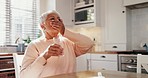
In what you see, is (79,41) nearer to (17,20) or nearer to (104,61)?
(104,61)

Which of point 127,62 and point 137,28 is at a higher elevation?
point 137,28

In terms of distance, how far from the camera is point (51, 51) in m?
1.22

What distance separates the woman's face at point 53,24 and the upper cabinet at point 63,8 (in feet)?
8.67

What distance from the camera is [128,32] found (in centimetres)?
363

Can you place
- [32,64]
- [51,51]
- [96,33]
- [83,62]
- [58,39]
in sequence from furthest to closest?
[96,33]
[83,62]
[58,39]
[32,64]
[51,51]

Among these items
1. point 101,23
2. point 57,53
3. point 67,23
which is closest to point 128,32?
point 101,23

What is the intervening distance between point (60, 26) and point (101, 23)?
2584 millimetres

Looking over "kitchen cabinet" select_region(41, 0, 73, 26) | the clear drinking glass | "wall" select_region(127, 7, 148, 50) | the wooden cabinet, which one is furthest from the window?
the clear drinking glass

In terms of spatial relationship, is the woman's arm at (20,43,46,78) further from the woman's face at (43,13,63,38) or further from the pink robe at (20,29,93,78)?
the woman's face at (43,13,63,38)

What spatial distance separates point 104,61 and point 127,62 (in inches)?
17.7

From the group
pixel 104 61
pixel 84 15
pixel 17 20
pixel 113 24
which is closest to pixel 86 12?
pixel 84 15

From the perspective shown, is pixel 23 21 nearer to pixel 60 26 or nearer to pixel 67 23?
pixel 67 23

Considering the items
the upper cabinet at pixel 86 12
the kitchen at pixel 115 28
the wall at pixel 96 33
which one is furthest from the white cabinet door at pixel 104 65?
the upper cabinet at pixel 86 12

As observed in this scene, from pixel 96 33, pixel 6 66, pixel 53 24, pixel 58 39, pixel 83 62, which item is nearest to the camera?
pixel 53 24
